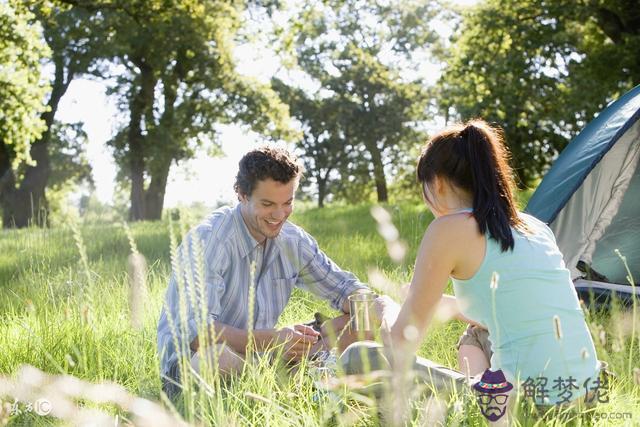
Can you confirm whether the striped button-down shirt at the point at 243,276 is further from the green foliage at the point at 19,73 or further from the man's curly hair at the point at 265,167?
the green foliage at the point at 19,73

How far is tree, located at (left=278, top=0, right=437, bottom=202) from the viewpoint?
79.2ft

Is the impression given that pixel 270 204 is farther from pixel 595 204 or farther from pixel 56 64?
pixel 56 64

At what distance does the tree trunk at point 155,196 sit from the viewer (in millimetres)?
17609

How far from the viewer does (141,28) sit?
629 inches

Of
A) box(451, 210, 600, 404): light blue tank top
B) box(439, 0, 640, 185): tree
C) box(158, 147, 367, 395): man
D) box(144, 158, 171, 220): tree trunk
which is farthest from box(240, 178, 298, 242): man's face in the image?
box(144, 158, 171, 220): tree trunk

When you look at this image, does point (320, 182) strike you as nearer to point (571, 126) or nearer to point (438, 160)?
point (571, 126)

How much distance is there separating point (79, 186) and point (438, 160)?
76.1ft

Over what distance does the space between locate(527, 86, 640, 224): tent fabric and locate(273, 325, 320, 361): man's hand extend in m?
2.31

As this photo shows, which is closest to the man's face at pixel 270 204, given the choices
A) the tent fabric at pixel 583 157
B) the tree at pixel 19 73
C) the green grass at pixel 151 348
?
the green grass at pixel 151 348

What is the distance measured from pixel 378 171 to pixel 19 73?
49.3 ft

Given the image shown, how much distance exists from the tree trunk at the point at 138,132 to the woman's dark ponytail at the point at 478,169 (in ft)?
50.9

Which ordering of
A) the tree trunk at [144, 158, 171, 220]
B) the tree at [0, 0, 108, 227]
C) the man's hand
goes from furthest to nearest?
the tree trunk at [144, 158, 171, 220]
the tree at [0, 0, 108, 227]
the man's hand

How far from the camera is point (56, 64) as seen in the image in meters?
16.1

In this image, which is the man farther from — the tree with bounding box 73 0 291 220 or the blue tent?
the tree with bounding box 73 0 291 220
